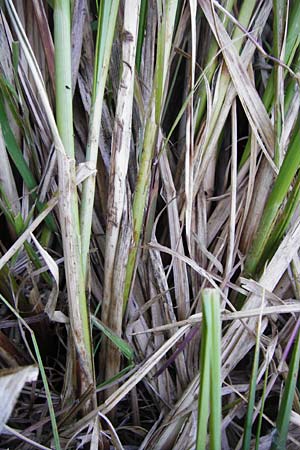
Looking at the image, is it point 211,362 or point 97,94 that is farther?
point 97,94

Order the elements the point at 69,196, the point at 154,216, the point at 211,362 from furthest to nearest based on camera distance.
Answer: the point at 154,216
the point at 69,196
the point at 211,362

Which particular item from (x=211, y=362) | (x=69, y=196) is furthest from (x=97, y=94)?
(x=211, y=362)

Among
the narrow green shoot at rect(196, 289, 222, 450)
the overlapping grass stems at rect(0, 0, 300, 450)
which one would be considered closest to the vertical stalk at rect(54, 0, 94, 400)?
the overlapping grass stems at rect(0, 0, 300, 450)

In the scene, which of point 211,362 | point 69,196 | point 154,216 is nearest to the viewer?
point 211,362

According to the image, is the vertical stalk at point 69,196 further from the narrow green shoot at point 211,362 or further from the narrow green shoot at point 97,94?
the narrow green shoot at point 211,362

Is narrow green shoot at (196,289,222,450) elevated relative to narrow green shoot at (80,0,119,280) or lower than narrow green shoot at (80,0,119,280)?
lower

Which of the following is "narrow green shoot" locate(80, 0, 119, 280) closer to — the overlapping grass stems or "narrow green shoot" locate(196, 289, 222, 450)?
the overlapping grass stems

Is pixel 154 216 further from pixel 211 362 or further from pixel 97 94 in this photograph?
pixel 211 362

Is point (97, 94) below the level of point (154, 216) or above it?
above
